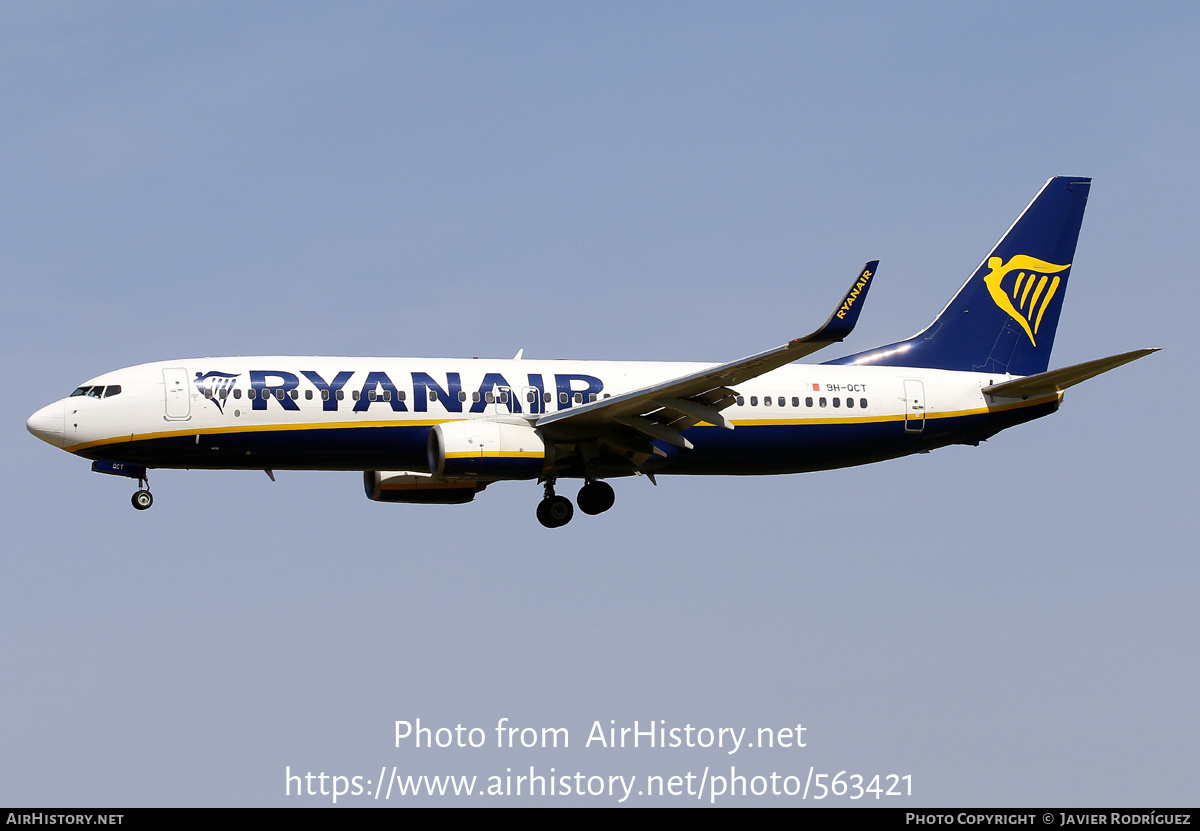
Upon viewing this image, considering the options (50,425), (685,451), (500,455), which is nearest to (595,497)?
(685,451)

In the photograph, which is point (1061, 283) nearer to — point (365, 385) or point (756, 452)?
point (756, 452)

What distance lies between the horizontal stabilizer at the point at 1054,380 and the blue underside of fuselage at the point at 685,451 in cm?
61

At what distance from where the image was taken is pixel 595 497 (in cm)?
4050

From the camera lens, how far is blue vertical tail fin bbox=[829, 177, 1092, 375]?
4444 cm

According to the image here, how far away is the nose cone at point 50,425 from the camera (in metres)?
37.0

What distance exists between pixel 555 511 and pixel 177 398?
10.2 m

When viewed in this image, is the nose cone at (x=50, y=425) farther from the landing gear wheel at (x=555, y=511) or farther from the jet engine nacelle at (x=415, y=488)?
the landing gear wheel at (x=555, y=511)

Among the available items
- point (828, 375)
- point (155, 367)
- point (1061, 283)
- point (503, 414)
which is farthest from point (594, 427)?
point (1061, 283)

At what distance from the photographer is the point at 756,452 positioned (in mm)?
40562

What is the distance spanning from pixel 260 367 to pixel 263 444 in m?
2.08

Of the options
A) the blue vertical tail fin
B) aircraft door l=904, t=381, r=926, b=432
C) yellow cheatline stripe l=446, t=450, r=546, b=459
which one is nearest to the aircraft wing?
yellow cheatline stripe l=446, t=450, r=546, b=459

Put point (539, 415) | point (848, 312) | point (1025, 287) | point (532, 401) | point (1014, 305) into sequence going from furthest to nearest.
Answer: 1. point (1025, 287)
2. point (1014, 305)
3. point (532, 401)
4. point (539, 415)
5. point (848, 312)

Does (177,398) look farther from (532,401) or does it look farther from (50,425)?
(532,401)

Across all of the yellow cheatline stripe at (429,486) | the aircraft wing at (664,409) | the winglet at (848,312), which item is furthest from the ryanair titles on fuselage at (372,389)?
the winglet at (848,312)
